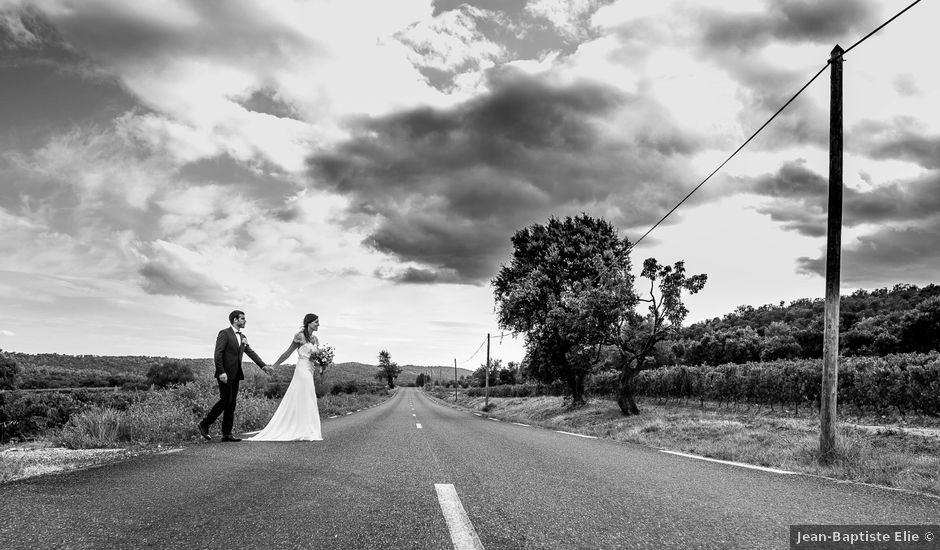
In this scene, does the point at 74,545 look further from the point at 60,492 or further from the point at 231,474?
the point at 231,474

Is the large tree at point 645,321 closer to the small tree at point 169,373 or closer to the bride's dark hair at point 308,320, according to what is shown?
the bride's dark hair at point 308,320

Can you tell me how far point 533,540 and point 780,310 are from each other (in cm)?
8190

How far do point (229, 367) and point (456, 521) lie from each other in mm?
6857

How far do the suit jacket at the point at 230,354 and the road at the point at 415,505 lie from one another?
2337 millimetres

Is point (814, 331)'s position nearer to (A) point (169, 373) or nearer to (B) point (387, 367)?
(A) point (169, 373)

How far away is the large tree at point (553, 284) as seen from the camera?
27.3m

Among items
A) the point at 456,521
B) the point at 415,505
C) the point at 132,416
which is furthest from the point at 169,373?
the point at 456,521

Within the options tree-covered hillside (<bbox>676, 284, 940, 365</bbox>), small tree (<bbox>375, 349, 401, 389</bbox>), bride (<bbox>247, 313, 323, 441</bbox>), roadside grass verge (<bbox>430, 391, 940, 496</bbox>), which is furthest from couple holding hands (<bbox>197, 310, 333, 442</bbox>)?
small tree (<bbox>375, 349, 401, 389</bbox>)

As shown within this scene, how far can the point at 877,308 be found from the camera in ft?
194

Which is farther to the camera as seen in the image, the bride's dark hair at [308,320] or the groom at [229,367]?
the bride's dark hair at [308,320]

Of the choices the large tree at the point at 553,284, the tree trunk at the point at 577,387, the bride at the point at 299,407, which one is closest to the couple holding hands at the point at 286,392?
the bride at the point at 299,407

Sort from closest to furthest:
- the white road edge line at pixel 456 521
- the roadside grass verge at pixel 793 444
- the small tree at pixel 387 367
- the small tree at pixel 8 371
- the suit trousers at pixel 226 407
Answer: the white road edge line at pixel 456 521 < the roadside grass verge at pixel 793 444 < the suit trousers at pixel 226 407 < the small tree at pixel 8 371 < the small tree at pixel 387 367

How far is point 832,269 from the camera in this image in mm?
9289

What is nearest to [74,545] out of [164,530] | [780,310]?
[164,530]
